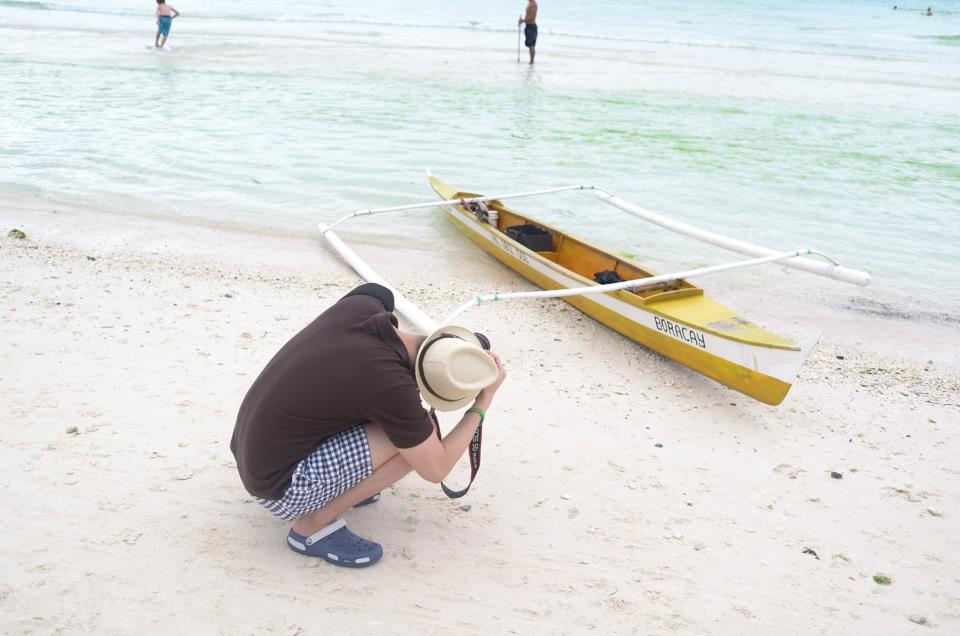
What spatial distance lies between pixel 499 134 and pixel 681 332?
29.5 feet

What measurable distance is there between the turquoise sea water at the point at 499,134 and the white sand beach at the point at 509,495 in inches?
116

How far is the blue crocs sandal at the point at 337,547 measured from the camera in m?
3.06

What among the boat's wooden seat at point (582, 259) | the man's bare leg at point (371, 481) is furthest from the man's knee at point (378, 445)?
the boat's wooden seat at point (582, 259)

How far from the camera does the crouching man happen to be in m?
2.62

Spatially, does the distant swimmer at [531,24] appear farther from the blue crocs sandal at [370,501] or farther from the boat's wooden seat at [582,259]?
the blue crocs sandal at [370,501]

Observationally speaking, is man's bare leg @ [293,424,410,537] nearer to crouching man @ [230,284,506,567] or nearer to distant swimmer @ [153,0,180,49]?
crouching man @ [230,284,506,567]

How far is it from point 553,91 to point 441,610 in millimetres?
16325

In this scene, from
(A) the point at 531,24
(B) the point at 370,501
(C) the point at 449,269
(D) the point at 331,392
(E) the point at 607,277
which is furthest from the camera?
(A) the point at 531,24

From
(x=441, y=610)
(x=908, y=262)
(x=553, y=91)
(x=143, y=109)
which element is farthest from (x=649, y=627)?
(x=553, y=91)

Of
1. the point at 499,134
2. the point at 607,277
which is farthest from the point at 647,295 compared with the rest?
the point at 499,134

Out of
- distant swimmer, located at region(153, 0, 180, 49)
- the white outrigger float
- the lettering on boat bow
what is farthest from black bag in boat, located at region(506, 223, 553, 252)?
distant swimmer, located at region(153, 0, 180, 49)

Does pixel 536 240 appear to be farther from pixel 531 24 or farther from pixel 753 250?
pixel 531 24

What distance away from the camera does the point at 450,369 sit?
2.76 metres

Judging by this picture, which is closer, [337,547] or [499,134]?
[337,547]
